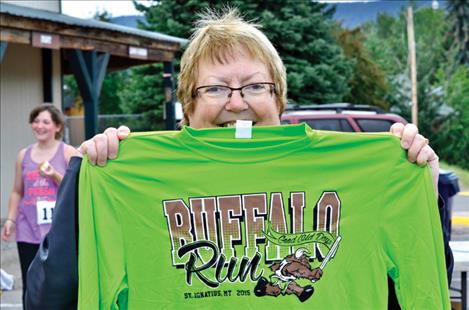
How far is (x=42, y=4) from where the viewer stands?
48.3 feet

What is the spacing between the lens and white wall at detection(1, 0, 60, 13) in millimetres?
13995

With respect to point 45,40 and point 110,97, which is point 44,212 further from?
point 110,97

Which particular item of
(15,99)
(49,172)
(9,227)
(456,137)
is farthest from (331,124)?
(456,137)

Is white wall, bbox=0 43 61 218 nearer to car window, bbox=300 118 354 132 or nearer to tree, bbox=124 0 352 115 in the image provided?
car window, bbox=300 118 354 132

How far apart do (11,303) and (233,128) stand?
5.84m

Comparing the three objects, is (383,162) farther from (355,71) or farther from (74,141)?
(355,71)

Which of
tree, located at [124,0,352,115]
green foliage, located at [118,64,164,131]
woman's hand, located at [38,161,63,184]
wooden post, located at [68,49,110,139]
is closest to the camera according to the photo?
woman's hand, located at [38,161,63,184]

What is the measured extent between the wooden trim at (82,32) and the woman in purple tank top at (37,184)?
4968mm

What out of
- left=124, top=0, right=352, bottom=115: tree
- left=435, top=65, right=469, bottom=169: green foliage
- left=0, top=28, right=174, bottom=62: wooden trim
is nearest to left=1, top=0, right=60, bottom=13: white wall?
left=0, top=28, right=174, bottom=62: wooden trim

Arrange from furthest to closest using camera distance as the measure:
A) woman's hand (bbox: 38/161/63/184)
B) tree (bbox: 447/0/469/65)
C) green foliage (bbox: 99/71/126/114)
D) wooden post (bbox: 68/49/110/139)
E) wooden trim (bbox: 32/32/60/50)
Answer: tree (bbox: 447/0/469/65)
green foliage (bbox: 99/71/126/114)
wooden post (bbox: 68/49/110/139)
wooden trim (bbox: 32/32/60/50)
woman's hand (bbox: 38/161/63/184)

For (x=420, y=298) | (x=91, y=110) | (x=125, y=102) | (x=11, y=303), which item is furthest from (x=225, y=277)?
(x=125, y=102)

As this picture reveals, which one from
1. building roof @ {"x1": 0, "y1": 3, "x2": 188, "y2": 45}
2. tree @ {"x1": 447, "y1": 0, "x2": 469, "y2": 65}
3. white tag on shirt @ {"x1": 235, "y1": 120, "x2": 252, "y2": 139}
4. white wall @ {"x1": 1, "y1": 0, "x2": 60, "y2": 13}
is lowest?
white tag on shirt @ {"x1": 235, "y1": 120, "x2": 252, "y2": 139}

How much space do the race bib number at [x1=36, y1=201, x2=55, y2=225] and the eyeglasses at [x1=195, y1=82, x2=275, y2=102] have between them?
321 cm

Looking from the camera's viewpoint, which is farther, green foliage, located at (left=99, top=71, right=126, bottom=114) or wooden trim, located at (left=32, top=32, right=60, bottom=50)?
green foliage, located at (left=99, top=71, right=126, bottom=114)
